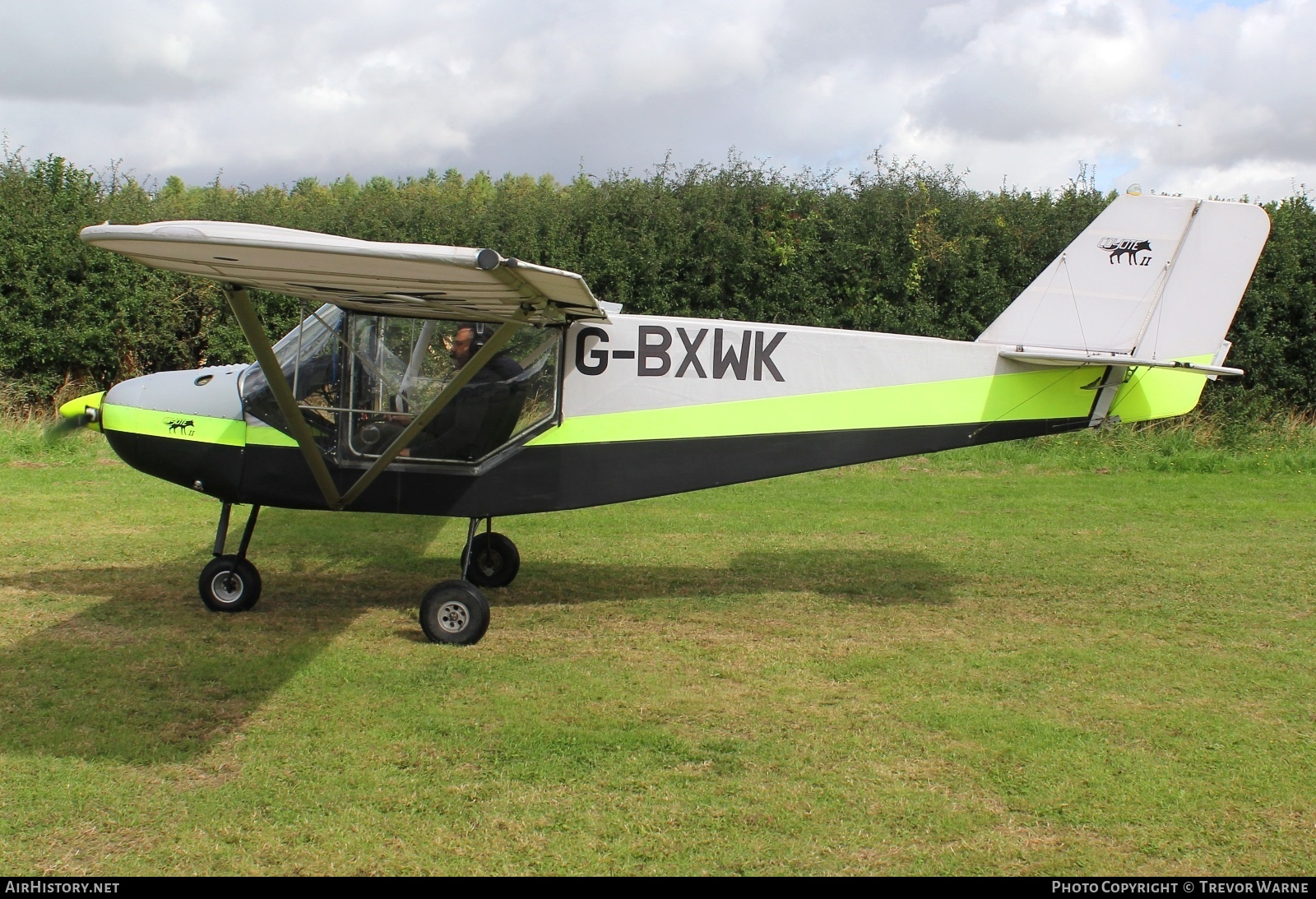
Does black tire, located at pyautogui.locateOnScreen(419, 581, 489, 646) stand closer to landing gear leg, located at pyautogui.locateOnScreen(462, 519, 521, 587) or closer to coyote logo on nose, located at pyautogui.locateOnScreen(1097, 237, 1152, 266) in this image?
landing gear leg, located at pyautogui.locateOnScreen(462, 519, 521, 587)

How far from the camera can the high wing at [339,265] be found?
4.28 metres

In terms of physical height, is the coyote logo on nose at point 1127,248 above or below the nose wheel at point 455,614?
above

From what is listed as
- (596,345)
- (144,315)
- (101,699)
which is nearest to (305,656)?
(101,699)

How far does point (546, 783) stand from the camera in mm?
4312

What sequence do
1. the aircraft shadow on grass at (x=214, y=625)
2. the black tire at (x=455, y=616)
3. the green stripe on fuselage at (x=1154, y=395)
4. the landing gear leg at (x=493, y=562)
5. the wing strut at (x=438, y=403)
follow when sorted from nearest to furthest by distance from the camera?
1. the aircraft shadow on grass at (x=214, y=625)
2. the wing strut at (x=438, y=403)
3. the black tire at (x=455, y=616)
4. the green stripe on fuselage at (x=1154, y=395)
5. the landing gear leg at (x=493, y=562)

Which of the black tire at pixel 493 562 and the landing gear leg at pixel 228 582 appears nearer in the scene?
the landing gear leg at pixel 228 582

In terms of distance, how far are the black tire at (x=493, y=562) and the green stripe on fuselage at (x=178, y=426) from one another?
6.80 ft

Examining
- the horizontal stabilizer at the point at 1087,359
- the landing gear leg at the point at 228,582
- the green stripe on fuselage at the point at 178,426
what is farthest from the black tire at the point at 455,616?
the horizontal stabilizer at the point at 1087,359

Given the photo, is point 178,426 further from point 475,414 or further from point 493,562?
point 493,562

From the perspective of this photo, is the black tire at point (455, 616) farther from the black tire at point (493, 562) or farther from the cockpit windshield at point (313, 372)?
the black tire at point (493, 562)

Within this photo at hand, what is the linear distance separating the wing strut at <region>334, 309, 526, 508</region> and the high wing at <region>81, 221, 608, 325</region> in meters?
0.14

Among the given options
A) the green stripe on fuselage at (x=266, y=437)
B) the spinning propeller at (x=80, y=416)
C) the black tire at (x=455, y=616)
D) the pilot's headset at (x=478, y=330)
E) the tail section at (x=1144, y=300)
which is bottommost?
the black tire at (x=455, y=616)

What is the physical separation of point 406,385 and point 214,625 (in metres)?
2.09

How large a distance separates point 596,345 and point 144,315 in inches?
454
